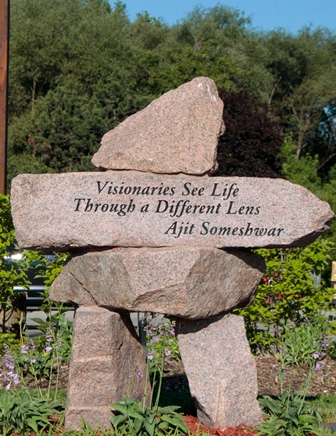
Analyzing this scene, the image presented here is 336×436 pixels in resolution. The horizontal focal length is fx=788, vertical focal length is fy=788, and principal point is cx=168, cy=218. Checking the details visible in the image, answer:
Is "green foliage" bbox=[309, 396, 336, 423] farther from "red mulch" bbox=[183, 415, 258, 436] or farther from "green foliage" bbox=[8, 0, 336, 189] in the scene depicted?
"green foliage" bbox=[8, 0, 336, 189]

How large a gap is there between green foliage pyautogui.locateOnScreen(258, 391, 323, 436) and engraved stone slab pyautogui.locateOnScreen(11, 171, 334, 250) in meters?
1.14

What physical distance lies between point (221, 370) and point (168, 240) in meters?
1.00

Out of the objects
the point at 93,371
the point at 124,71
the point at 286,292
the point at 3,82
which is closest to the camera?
the point at 93,371

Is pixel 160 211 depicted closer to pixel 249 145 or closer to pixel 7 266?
pixel 7 266

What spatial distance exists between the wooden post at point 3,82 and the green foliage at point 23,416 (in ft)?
15.2

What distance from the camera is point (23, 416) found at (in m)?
5.38

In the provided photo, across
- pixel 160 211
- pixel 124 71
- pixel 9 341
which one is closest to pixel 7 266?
pixel 9 341

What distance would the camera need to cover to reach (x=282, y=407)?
18.3ft

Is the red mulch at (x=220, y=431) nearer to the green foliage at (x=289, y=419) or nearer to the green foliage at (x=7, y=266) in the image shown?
the green foliage at (x=289, y=419)

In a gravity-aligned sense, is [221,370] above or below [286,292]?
below

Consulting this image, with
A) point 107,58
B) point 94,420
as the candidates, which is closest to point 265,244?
point 94,420

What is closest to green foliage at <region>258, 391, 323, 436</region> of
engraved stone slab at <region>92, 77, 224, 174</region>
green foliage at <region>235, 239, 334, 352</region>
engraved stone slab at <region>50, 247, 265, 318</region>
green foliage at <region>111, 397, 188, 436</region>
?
green foliage at <region>111, 397, 188, 436</region>

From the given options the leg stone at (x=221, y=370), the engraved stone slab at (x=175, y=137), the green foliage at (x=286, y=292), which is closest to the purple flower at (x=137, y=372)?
the leg stone at (x=221, y=370)

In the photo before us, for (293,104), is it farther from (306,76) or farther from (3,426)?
(3,426)
